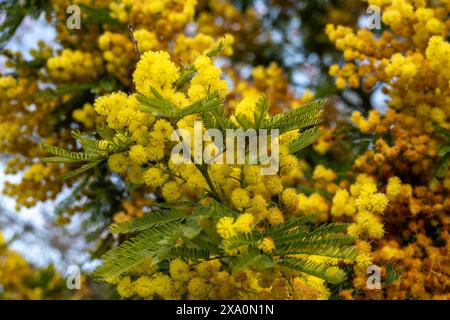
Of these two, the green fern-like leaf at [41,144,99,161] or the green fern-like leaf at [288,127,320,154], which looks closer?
the green fern-like leaf at [41,144,99,161]

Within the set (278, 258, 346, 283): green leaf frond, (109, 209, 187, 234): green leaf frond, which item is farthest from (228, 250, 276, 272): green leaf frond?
(109, 209, 187, 234): green leaf frond

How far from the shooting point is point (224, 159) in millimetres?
3369

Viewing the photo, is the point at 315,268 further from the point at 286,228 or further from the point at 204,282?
the point at 204,282

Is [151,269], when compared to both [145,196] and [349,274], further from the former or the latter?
[145,196]

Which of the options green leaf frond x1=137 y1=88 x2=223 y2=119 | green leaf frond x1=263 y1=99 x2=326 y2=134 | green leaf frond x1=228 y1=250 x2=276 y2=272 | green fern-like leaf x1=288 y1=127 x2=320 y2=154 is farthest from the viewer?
green fern-like leaf x1=288 y1=127 x2=320 y2=154

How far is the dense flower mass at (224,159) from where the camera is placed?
10.8ft

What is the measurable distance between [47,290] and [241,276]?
3385mm

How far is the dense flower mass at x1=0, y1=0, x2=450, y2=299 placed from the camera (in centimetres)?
328

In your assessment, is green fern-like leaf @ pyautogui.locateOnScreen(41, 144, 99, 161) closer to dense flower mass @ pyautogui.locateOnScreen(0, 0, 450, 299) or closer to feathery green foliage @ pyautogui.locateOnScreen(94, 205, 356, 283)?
dense flower mass @ pyautogui.locateOnScreen(0, 0, 450, 299)

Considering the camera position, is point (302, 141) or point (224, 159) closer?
point (224, 159)

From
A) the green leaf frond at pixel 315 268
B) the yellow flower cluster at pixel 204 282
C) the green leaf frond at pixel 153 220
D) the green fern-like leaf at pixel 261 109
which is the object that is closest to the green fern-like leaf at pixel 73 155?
the green leaf frond at pixel 153 220

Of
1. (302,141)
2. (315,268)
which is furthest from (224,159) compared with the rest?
(315,268)

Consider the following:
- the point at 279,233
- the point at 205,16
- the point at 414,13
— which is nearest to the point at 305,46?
the point at 205,16

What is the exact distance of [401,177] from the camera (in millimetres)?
4594
